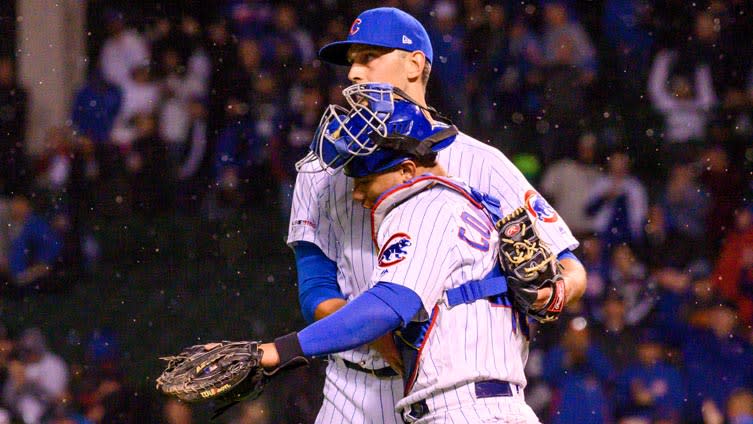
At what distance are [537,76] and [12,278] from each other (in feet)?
9.12

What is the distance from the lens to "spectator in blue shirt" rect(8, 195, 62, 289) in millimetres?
5402

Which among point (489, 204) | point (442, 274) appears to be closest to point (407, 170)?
point (489, 204)

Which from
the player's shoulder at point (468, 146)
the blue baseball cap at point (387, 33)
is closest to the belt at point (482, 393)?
the player's shoulder at point (468, 146)

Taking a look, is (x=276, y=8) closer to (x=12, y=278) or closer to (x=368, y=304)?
(x=12, y=278)

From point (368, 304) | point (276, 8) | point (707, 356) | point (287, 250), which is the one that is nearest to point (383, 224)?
point (368, 304)

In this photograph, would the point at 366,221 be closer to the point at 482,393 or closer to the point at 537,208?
the point at 537,208

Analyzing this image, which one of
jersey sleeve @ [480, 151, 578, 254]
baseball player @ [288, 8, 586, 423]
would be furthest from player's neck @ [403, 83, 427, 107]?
jersey sleeve @ [480, 151, 578, 254]

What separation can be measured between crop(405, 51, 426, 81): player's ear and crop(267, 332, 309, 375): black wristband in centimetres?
81

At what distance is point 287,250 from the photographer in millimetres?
5262

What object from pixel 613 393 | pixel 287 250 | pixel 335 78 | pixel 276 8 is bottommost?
pixel 613 393

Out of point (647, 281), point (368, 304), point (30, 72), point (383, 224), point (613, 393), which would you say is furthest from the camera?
point (30, 72)

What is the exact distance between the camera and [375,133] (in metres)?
2.10

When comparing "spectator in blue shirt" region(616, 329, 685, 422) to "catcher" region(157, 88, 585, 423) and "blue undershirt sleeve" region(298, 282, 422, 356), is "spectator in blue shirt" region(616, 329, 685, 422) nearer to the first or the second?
"catcher" region(157, 88, 585, 423)

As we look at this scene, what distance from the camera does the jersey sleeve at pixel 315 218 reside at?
2.56 metres
